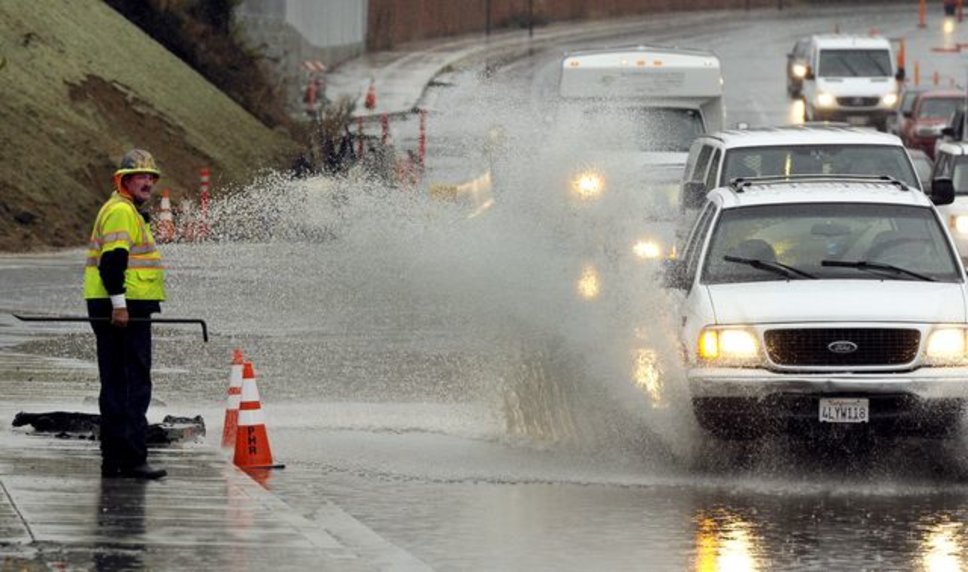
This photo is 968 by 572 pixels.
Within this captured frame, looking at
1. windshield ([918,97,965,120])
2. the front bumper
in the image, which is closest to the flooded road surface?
the front bumper

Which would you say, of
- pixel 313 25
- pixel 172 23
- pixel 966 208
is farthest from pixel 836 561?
pixel 313 25

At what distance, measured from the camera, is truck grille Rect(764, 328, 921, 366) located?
46.0 ft

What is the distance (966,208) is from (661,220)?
215 inches

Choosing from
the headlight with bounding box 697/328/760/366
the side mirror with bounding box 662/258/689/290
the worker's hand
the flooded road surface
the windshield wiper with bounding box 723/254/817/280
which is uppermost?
the windshield wiper with bounding box 723/254/817/280

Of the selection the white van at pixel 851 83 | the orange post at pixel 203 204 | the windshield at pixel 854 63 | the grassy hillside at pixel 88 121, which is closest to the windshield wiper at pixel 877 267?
the grassy hillside at pixel 88 121

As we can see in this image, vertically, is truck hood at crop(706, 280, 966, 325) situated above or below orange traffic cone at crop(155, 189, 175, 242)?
above

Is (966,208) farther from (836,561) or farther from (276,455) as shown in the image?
(836,561)

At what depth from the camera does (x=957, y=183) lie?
2873 cm

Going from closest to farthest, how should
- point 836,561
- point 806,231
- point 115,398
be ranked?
point 836,561 < point 115,398 < point 806,231

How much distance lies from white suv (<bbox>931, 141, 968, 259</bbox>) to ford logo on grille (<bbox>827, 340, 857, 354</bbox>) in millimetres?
12517

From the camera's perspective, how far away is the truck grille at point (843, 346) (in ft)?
46.0

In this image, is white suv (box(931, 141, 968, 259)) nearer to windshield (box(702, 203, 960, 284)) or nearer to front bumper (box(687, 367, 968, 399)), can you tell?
windshield (box(702, 203, 960, 284))

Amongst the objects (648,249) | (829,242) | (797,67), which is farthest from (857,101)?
(829,242)

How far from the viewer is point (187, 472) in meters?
13.5
